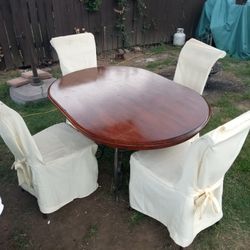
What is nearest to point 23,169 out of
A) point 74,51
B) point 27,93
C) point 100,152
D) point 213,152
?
point 100,152

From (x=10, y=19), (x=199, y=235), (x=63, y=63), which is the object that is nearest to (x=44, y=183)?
(x=199, y=235)

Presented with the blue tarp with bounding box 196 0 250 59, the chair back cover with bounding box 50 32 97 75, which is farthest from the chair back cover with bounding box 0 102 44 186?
the blue tarp with bounding box 196 0 250 59

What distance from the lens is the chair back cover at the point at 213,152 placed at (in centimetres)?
131

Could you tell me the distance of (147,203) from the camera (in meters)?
1.85

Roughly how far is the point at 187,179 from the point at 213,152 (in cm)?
27

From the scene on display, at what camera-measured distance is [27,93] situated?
11.4 ft

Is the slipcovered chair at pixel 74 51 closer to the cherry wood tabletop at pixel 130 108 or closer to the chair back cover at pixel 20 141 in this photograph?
the cherry wood tabletop at pixel 130 108

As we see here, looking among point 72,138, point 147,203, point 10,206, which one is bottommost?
point 10,206

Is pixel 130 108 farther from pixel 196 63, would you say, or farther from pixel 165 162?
pixel 196 63

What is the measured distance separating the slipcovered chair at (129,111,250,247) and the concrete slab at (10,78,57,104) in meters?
2.10

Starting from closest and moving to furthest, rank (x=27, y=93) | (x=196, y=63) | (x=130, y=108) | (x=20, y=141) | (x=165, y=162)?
(x=20, y=141) → (x=165, y=162) → (x=130, y=108) → (x=196, y=63) → (x=27, y=93)

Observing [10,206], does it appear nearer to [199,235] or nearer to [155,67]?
[199,235]

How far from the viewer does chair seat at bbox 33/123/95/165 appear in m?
1.91

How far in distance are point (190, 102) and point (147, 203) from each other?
30.8 inches
